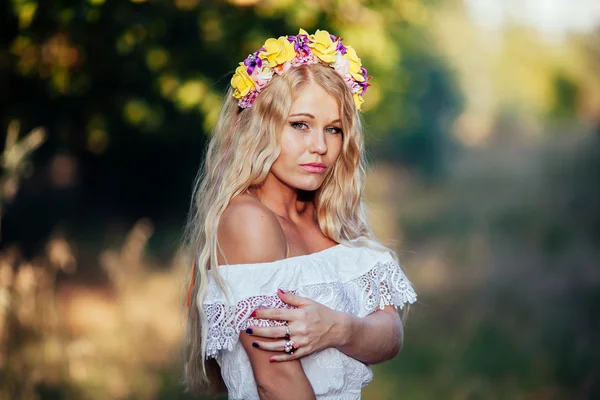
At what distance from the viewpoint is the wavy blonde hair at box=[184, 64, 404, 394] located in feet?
7.67

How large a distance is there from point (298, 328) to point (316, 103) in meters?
0.63

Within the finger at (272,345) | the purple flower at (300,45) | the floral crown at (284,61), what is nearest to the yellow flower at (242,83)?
the floral crown at (284,61)

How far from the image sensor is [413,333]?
794 centimetres

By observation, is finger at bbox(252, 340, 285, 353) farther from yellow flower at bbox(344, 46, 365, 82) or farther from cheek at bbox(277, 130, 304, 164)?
yellow flower at bbox(344, 46, 365, 82)

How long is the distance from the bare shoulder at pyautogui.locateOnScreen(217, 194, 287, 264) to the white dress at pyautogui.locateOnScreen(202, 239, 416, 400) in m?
0.03

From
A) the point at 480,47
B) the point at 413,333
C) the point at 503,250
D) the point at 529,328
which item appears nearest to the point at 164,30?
the point at 413,333

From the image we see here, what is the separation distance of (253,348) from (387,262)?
57 centimetres

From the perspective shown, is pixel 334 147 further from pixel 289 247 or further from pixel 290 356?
pixel 290 356

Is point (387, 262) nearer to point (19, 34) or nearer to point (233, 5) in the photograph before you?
point (233, 5)

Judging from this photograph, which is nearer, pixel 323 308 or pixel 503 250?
pixel 323 308

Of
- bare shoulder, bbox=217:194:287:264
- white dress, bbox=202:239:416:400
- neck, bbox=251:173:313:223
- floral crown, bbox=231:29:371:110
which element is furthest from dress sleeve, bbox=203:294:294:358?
floral crown, bbox=231:29:371:110

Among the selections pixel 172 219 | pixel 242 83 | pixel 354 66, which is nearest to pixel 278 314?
pixel 242 83

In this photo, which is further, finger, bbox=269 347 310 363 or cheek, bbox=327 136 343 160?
cheek, bbox=327 136 343 160

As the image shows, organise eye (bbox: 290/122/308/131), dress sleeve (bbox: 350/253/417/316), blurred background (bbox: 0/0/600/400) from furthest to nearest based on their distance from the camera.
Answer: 1. blurred background (bbox: 0/0/600/400)
2. dress sleeve (bbox: 350/253/417/316)
3. eye (bbox: 290/122/308/131)
